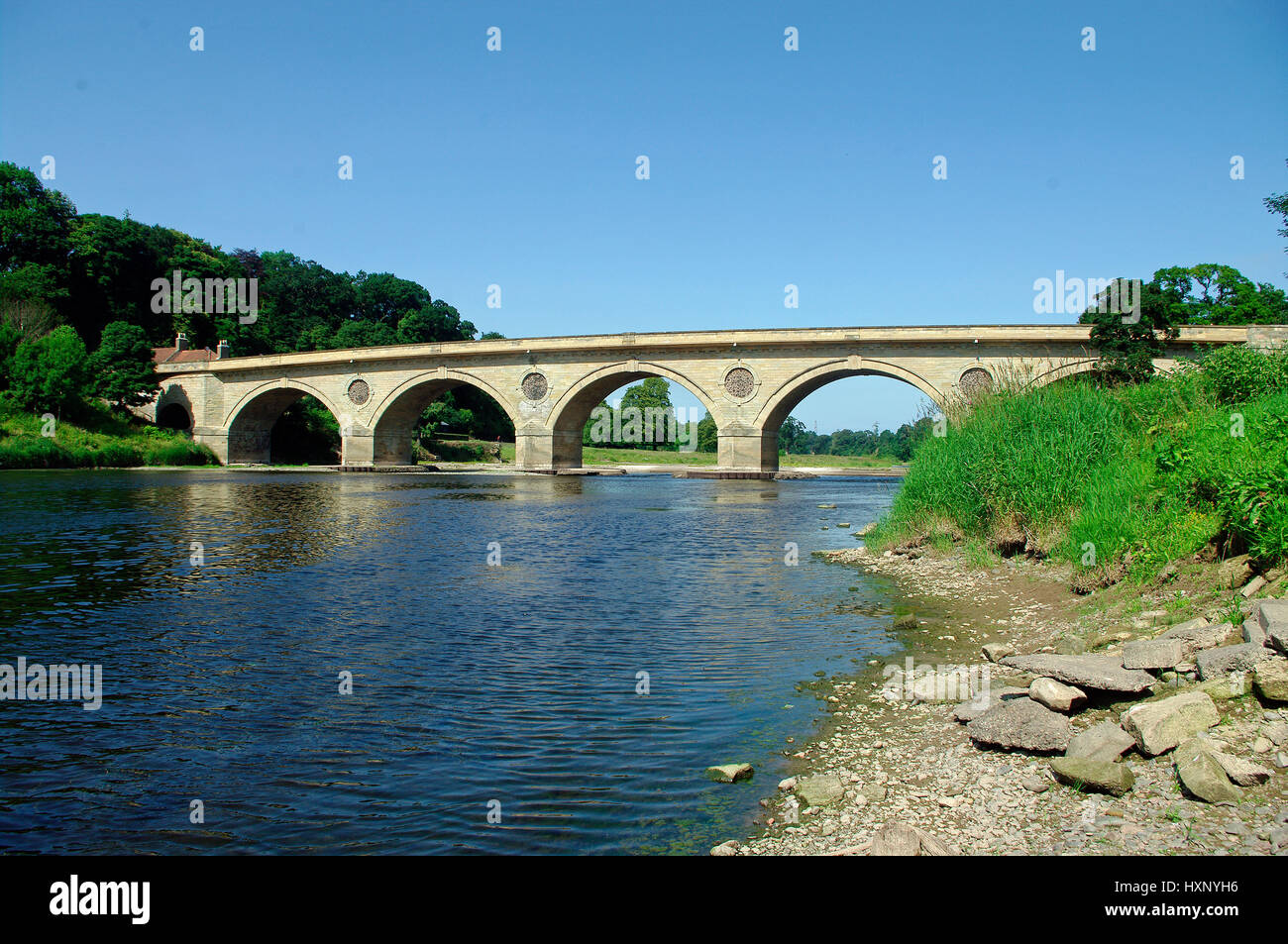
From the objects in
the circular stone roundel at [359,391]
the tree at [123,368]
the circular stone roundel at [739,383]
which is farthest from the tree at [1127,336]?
the tree at [123,368]

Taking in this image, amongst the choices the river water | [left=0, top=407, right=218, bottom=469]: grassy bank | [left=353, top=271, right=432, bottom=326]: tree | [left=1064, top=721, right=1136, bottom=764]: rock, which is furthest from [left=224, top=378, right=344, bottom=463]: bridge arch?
[left=1064, top=721, right=1136, bottom=764]: rock

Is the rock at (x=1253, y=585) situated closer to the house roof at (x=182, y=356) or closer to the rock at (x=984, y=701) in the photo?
the rock at (x=984, y=701)

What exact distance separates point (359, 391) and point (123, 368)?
1531cm

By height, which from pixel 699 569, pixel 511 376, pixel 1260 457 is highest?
pixel 511 376

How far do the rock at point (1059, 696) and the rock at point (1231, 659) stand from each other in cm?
75

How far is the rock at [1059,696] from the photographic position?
5.72 meters

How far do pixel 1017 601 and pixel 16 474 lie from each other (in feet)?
147

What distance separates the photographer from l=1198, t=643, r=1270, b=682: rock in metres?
5.17

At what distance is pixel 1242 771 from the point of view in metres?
4.31

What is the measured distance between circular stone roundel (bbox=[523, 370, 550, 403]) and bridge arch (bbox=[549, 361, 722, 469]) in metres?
1.27

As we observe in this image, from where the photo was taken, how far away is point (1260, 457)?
750cm
